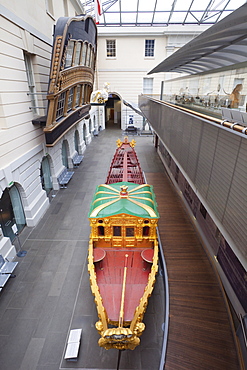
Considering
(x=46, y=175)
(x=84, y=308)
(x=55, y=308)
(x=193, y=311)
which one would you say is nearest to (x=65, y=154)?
(x=46, y=175)

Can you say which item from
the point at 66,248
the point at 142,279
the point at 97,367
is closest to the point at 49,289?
the point at 66,248

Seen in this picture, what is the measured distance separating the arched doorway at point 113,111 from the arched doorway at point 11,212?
3171cm

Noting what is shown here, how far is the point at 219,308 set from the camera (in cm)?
646

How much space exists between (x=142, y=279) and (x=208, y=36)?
656 centimetres

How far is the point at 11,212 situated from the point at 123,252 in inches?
234

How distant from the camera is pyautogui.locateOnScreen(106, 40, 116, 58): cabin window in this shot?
98.3ft

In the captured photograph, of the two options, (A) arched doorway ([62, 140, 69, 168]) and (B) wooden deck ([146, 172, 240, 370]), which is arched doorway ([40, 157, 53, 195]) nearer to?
(A) arched doorway ([62, 140, 69, 168])

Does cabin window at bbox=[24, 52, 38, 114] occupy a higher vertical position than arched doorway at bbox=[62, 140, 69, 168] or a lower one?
higher

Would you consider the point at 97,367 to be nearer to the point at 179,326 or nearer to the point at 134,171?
the point at 179,326

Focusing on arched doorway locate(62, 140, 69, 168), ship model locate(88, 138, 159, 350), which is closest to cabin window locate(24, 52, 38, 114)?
arched doorway locate(62, 140, 69, 168)

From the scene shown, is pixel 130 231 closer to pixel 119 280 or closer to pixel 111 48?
pixel 119 280

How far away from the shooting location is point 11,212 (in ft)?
32.6

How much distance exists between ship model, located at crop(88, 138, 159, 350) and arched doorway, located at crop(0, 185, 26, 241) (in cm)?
421

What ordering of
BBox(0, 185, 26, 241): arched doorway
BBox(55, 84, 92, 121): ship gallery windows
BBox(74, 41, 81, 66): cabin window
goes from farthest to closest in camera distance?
BBox(74, 41, 81, 66): cabin window, BBox(55, 84, 92, 121): ship gallery windows, BBox(0, 185, 26, 241): arched doorway
